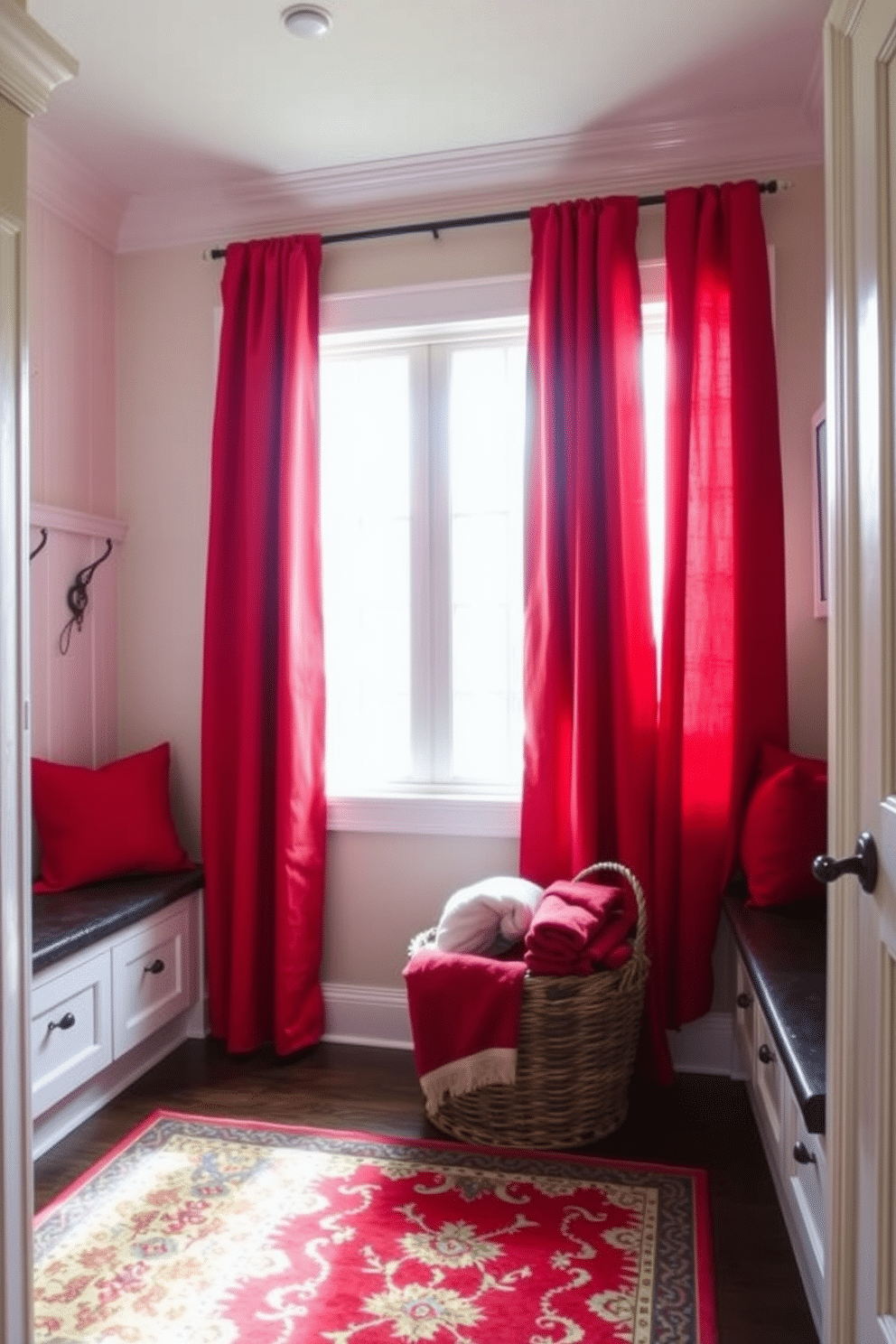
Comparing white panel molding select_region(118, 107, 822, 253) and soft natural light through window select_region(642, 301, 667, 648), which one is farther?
soft natural light through window select_region(642, 301, 667, 648)

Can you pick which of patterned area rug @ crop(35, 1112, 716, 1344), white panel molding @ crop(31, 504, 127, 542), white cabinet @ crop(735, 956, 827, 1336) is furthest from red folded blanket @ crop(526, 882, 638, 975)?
white panel molding @ crop(31, 504, 127, 542)

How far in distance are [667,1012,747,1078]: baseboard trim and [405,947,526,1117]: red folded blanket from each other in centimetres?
73

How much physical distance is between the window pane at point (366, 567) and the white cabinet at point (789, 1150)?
1.34 metres

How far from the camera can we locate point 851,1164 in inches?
50.8

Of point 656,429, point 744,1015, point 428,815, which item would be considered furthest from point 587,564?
point 744,1015

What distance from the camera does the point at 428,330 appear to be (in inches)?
119

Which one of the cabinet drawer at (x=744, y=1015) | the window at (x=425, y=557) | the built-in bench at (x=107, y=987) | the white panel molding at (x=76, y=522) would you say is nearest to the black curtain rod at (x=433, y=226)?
the window at (x=425, y=557)

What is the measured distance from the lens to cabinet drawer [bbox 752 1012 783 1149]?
6.52ft

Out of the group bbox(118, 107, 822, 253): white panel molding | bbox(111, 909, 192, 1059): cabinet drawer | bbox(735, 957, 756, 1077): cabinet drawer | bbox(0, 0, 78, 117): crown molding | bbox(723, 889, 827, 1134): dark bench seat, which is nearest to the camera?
bbox(0, 0, 78, 117): crown molding

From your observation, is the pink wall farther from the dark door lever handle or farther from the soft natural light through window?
the dark door lever handle

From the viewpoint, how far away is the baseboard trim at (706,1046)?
9.11ft

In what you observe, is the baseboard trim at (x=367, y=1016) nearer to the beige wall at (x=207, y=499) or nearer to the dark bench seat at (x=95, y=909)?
the beige wall at (x=207, y=499)

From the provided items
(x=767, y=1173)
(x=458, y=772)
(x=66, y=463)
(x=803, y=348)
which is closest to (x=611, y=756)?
(x=458, y=772)

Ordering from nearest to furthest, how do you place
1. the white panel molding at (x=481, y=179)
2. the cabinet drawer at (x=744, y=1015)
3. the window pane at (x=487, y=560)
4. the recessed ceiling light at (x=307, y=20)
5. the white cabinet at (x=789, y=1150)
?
the white cabinet at (x=789, y=1150) < the recessed ceiling light at (x=307, y=20) < the cabinet drawer at (x=744, y=1015) < the white panel molding at (x=481, y=179) < the window pane at (x=487, y=560)
